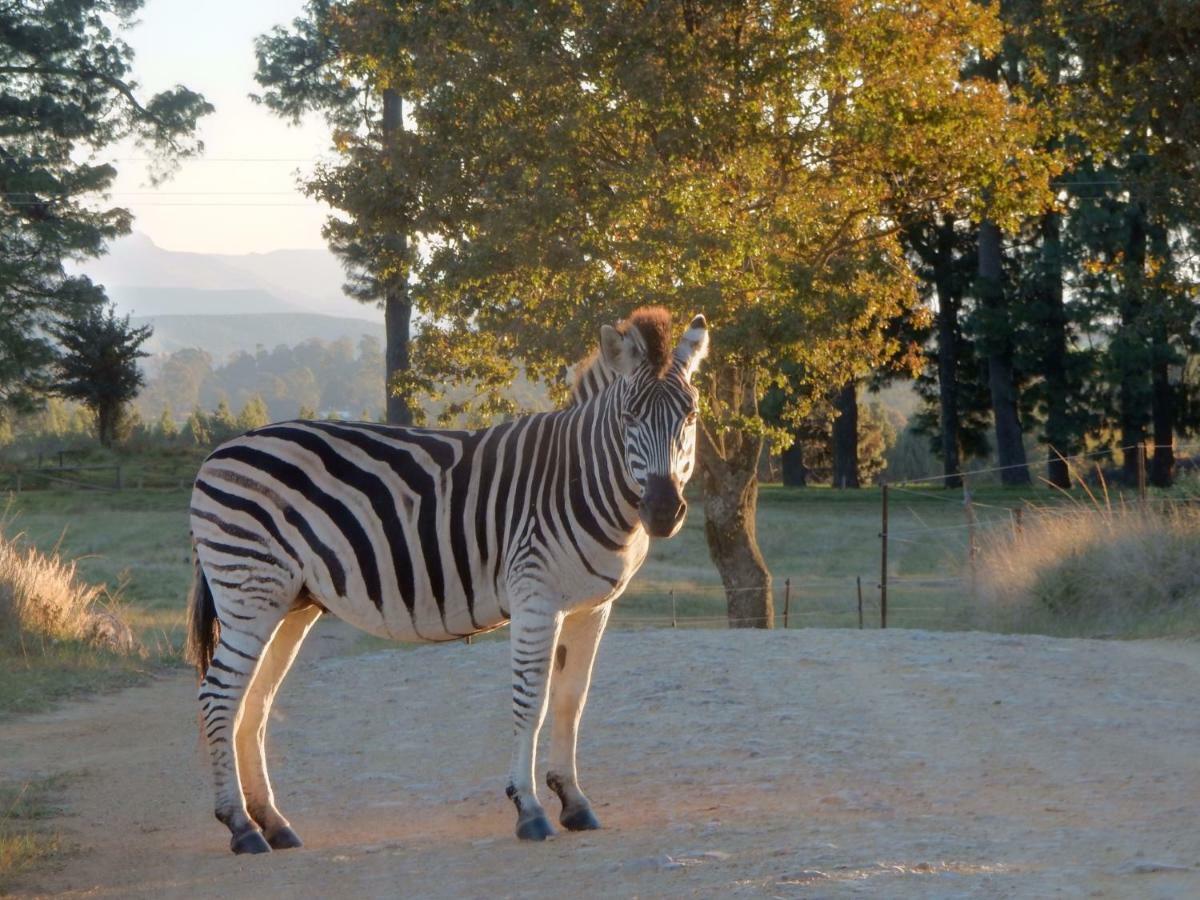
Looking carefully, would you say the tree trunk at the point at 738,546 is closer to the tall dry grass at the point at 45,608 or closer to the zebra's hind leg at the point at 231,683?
the tall dry grass at the point at 45,608

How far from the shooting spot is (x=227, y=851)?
22.7 feet

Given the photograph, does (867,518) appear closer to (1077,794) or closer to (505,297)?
(505,297)

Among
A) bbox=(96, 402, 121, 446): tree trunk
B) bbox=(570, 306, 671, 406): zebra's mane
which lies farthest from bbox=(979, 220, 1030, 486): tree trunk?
bbox=(570, 306, 671, 406): zebra's mane

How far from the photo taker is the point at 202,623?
7.43m

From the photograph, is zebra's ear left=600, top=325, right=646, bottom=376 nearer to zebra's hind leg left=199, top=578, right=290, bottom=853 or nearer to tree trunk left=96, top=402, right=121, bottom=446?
zebra's hind leg left=199, top=578, right=290, bottom=853

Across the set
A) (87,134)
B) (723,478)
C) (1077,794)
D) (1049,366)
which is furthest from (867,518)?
(1077,794)

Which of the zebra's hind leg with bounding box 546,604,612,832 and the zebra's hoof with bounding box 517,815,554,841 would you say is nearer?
the zebra's hoof with bounding box 517,815,554,841

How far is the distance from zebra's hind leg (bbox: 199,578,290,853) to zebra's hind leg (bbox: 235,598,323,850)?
0.12m

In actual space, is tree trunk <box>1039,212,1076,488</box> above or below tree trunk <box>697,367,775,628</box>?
above

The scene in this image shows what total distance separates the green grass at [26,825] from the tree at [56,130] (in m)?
36.3

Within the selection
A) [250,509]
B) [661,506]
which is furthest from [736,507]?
[661,506]

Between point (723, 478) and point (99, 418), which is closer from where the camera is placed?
point (723, 478)

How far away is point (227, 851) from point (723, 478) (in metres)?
13.0

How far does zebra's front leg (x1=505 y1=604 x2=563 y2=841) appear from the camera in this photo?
21.6 feet
